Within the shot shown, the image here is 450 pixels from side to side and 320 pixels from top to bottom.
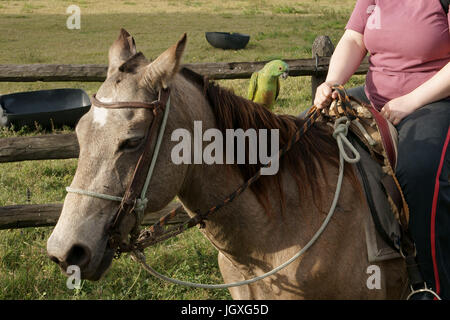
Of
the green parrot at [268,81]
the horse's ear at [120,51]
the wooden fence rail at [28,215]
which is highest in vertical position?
the horse's ear at [120,51]

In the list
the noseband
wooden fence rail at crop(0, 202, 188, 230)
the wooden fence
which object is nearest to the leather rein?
the noseband

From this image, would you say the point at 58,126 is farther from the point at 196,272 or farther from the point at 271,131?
the point at 271,131

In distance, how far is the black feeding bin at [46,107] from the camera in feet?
25.3

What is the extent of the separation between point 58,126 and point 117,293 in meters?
4.69

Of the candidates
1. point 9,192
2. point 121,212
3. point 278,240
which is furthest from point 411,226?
point 9,192

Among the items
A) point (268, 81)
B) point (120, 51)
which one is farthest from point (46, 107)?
point (120, 51)

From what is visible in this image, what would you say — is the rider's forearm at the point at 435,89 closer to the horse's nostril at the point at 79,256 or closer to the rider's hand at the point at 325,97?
the rider's hand at the point at 325,97

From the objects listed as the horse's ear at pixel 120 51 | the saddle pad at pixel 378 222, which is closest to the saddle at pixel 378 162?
the saddle pad at pixel 378 222

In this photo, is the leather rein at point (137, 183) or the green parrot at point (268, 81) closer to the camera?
the leather rein at point (137, 183)

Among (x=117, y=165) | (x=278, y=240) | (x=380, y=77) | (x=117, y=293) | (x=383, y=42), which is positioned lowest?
(x=117, y=293)

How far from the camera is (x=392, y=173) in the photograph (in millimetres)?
2342

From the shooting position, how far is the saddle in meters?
2.31

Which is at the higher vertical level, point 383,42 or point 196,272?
point 383,42

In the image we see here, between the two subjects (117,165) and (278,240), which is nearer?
(117,165)
